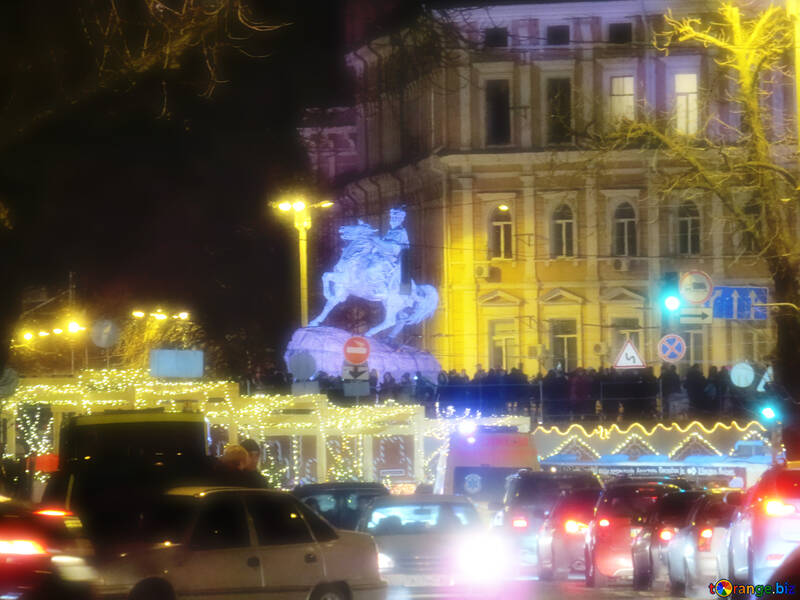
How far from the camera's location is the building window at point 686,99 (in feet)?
202

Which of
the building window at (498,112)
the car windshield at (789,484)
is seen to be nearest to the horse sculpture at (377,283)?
the building window at (498,112)

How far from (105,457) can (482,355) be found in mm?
39568

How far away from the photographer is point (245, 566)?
16.0 metres

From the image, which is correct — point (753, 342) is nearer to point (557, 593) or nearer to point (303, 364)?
point (303, 364)

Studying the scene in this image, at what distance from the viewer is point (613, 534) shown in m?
24.6

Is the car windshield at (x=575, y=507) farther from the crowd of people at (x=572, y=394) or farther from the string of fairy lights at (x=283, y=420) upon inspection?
the crowd of people at (x=572, y=394)

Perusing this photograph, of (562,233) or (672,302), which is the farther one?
(562,233)

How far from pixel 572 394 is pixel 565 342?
763 inches

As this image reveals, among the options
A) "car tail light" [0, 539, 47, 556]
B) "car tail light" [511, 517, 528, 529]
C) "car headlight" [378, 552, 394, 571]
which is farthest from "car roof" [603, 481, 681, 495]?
"car tail light" [0, 539, 47, 556]

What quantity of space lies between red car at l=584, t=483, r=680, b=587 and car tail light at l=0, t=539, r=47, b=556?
11.9 m

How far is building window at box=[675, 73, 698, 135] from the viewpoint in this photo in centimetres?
6166

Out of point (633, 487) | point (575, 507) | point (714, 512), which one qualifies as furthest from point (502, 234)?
point (714, 512)

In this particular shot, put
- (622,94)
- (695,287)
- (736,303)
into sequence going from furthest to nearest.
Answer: (622,94), (695,287), (736,303)

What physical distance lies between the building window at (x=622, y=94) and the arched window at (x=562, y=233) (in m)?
4.22
